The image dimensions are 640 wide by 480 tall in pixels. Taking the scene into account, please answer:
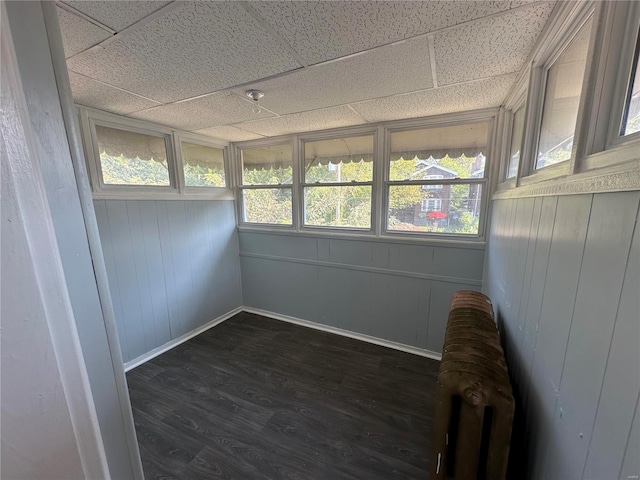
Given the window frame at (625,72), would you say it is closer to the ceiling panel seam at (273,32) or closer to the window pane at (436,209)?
the ceiling panel seam at (273,32)

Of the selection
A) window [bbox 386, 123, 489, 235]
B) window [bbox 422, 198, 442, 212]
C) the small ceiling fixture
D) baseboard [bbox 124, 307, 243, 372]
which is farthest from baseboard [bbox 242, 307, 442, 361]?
the small ceiling fixture

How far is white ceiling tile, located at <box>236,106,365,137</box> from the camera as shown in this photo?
2.21 meters

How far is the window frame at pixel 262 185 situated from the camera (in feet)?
9.88

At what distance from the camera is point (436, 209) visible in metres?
2.40

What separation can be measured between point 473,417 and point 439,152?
6.97ft

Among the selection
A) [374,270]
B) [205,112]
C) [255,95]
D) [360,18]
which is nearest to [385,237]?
[374,270]

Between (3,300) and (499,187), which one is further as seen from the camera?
(499,187)

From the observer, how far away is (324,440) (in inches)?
65.5

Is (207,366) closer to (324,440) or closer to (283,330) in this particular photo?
(283,330)

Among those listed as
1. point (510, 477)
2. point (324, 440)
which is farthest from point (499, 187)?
point (324, 440)

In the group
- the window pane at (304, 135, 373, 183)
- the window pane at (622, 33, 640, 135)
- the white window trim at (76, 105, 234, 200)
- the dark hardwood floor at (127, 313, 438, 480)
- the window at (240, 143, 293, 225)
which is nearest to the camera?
the window pane at (622, 33, 640, 135)

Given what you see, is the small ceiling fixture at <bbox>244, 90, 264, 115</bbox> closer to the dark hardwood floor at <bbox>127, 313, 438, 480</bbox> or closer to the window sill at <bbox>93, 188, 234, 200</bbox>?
the window sill at <bbox>93, 188, 234, 200</bbox>

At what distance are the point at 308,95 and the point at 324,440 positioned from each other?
7.93ft

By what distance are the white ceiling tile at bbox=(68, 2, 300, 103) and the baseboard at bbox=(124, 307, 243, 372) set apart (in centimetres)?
242
